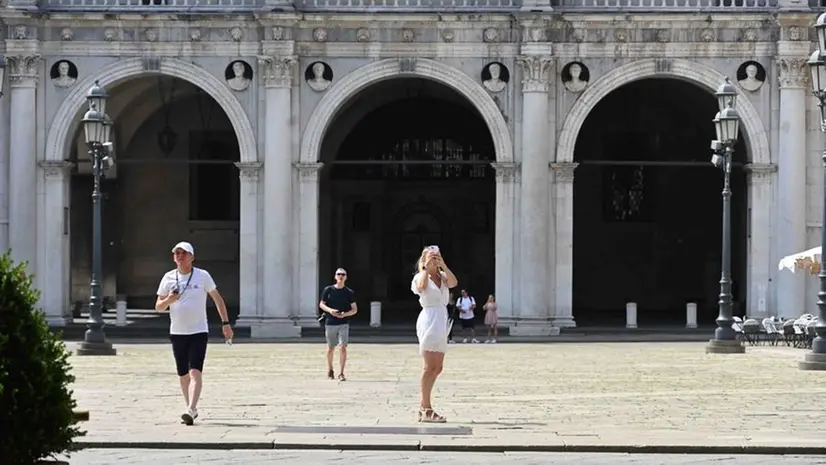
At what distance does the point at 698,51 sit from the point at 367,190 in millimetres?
16337

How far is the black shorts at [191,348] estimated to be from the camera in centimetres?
1719

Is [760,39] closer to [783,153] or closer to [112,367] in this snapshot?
[783,153]

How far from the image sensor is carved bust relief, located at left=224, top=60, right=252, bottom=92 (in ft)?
129

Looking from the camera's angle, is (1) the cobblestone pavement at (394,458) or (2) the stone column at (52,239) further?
(2) the stone column at (52,239)

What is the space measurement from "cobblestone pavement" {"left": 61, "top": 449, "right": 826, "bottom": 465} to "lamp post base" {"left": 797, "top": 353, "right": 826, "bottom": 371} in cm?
1183

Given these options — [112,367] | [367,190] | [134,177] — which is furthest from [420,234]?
[112,367]

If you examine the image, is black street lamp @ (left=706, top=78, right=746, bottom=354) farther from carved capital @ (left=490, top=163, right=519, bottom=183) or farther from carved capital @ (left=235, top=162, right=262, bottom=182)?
carved capital @ (left=235, top=162, right=262, bottom=182)

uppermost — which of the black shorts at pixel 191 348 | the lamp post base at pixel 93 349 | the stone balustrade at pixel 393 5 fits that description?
the stone balustrade at pixel 393 5

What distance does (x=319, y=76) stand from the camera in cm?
3944

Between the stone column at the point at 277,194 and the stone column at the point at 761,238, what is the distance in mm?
10608

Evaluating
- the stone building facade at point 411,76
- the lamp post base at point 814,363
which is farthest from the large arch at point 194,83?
the lamp post base at point 814,363

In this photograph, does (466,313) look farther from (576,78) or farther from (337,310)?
(337,310)

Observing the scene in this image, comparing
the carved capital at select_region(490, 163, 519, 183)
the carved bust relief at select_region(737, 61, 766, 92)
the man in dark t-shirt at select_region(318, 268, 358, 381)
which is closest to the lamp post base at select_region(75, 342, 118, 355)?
the man in dark t-shirt at select_region(318, 268, 358, 381)

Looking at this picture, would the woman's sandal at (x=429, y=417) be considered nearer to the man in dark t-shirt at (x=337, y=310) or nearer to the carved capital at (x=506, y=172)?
the man in dark t-shirt at (x=337, y=310)
